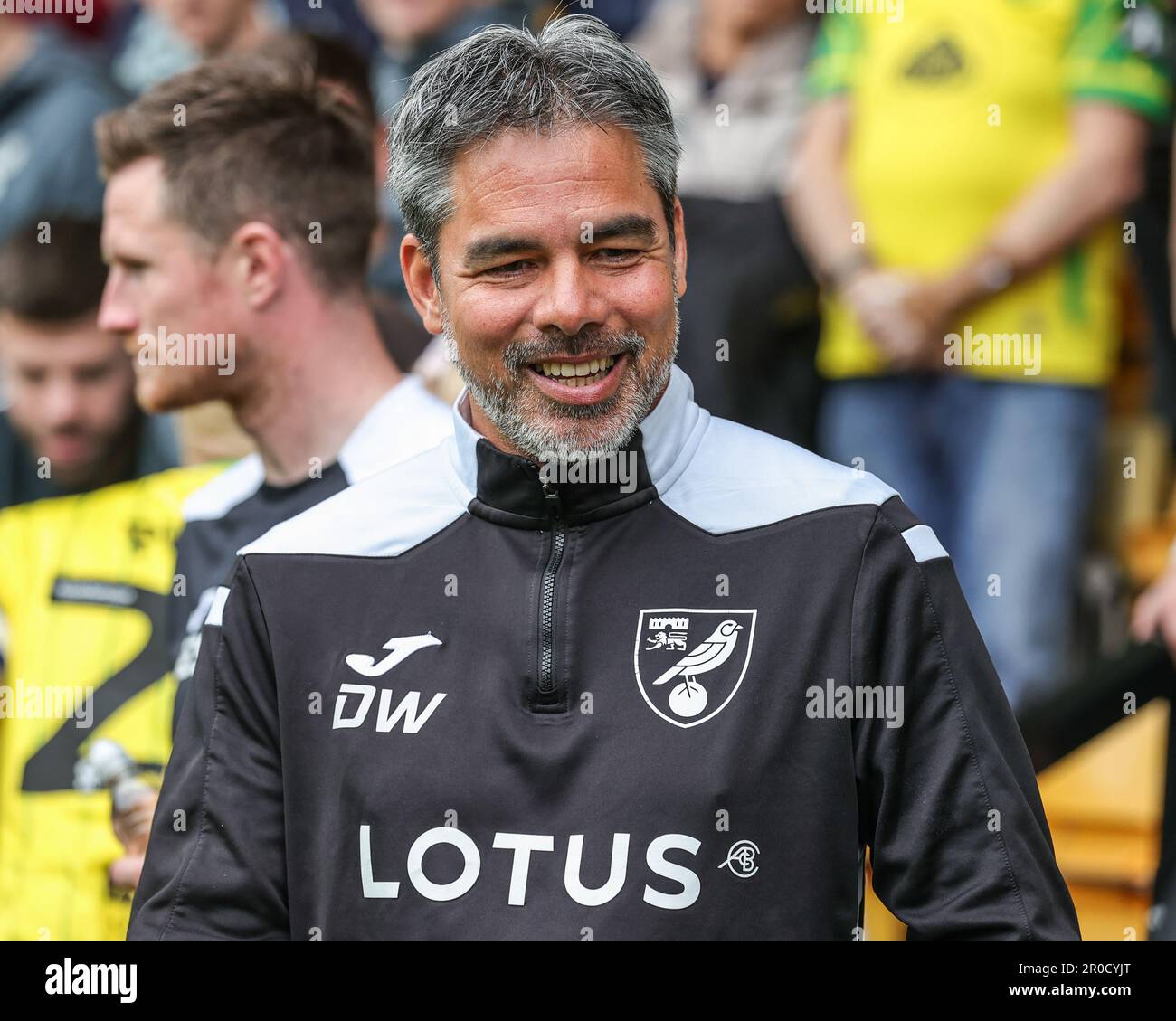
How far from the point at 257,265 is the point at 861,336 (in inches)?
53.1

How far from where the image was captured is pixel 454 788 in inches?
74.5

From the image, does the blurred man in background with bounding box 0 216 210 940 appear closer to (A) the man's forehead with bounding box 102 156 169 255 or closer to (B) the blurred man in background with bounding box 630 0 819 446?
(A) the man's forehead with bounding box 102 156 169 255

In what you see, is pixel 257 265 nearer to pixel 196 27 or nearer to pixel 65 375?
pixel 65 375

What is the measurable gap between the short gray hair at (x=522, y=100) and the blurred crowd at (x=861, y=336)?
45.3 inches

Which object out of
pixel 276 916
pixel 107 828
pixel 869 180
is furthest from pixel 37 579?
pixel 869 180

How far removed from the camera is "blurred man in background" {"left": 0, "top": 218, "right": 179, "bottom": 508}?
3.80m

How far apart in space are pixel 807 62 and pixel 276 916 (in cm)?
252

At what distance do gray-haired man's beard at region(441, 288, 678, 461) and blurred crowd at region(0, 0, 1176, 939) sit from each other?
4.08 feet

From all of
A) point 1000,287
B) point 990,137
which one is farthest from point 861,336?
point 990,137

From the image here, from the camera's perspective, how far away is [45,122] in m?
4.18

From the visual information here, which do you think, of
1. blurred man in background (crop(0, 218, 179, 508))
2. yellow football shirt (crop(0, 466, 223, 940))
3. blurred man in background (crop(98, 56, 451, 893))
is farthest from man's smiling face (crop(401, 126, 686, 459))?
blurred man in background (crop(0, 218, 179, 508))

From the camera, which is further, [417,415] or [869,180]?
[869,180]

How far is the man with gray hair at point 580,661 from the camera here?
6.04 ft
